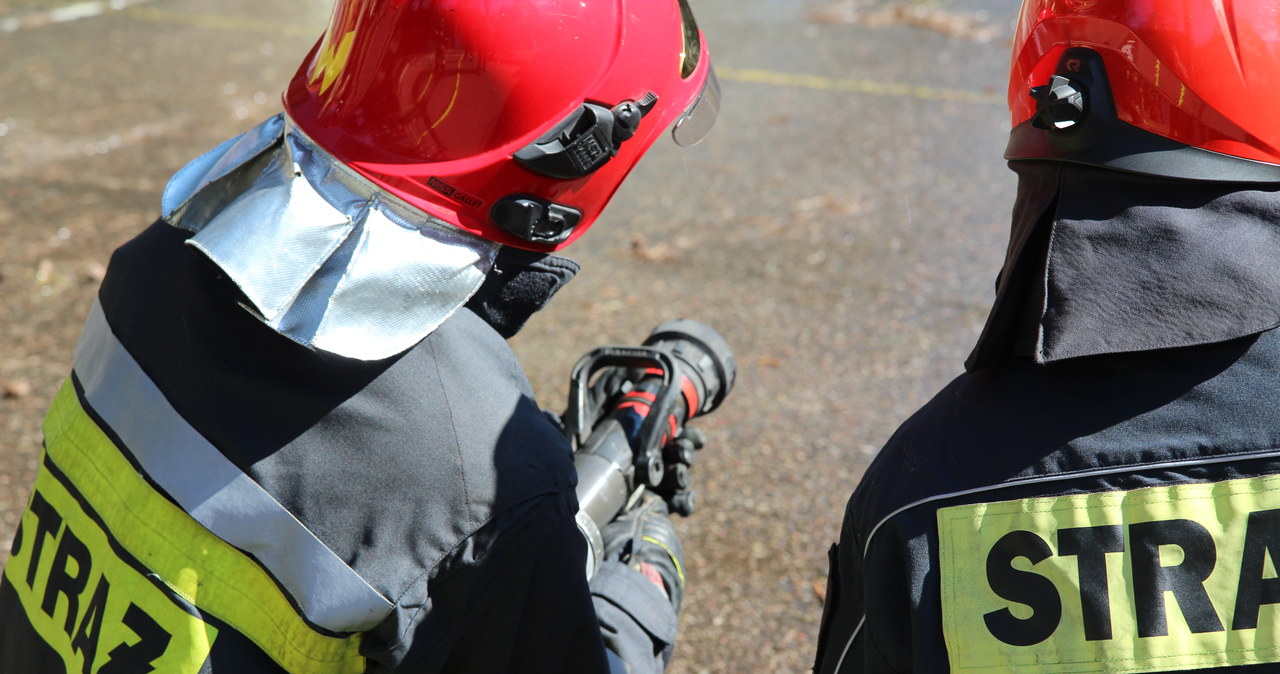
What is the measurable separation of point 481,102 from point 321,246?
1.19ft

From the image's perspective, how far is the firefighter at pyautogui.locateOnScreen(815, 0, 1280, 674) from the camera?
1.25 meters

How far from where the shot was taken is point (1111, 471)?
128cm

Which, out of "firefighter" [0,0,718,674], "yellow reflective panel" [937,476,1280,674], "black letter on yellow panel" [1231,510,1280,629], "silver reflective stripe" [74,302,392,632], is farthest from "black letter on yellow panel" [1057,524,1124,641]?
"silver reflective stripe" [74,302,392,632]

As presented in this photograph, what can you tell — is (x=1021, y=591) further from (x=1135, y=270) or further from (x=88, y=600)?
(x=88, y=600)

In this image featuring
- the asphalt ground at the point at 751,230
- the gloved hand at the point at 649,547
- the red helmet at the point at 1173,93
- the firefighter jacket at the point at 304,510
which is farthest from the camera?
the asphalt ground at the point at 751,230

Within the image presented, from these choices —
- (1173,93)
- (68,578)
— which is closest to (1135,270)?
(1173,93)

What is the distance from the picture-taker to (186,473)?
5.09 feet

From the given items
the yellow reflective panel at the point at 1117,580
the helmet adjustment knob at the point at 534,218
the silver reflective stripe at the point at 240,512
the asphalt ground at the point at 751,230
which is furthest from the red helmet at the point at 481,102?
the asphalt ground at the point at 751,230

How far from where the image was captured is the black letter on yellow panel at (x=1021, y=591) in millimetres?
1285

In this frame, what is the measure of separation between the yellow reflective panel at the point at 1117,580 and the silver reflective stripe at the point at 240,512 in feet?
2.64

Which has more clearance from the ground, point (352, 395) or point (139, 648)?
point (352, 395)

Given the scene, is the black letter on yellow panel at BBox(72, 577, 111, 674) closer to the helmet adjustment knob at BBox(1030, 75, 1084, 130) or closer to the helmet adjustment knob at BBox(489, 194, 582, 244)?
the helmet adjustment knob at BBox(489, 194, 582, 244)

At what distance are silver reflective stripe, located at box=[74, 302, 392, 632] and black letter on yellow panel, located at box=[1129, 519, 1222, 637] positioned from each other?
3.22ft

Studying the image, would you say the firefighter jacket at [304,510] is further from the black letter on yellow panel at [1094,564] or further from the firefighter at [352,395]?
the black letter on yellow panel at [1094,564]
